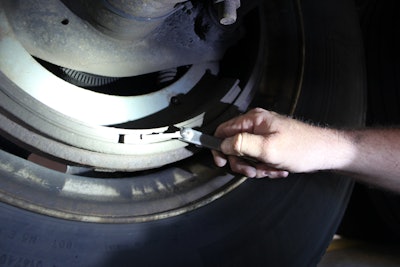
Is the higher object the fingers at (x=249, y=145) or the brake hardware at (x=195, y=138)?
the brake hardware at (x=195, y=138)

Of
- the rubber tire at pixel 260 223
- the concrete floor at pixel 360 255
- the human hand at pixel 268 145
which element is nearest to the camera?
the rubber tire at pixel 260 223

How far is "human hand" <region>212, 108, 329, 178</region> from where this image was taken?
0.61 metres

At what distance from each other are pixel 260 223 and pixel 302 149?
0.14 m

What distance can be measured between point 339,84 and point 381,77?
0.30 meters

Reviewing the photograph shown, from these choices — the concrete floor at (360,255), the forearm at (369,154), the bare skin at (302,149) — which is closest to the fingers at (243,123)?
the bare skin at (302,149)

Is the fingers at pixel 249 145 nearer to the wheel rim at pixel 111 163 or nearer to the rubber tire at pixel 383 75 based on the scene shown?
the wheel rim at pixel 111 163

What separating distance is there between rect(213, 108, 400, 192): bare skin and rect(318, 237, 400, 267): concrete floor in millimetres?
275

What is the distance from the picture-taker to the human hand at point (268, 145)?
61 cm

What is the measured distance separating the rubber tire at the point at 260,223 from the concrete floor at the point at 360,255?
10.5 inches

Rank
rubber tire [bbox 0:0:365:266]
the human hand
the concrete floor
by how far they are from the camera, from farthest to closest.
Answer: the concrete floor → the human hand → rubber tire [bbox 0:0:365:266]

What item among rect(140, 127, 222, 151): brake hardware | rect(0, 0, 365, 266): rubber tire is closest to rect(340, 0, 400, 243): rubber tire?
rect(0, 0, 365, 266): rubber tire

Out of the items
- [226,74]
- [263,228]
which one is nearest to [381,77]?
[226,74]

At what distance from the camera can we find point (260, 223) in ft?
2.18

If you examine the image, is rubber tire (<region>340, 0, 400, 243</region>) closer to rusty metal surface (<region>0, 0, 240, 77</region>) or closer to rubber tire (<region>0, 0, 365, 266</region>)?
rubber tire (<region>0, 0, 365, 266</region>)
